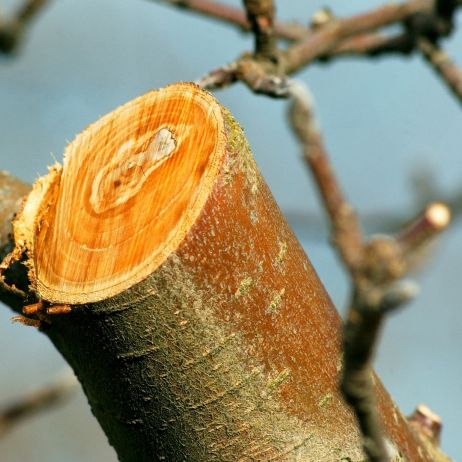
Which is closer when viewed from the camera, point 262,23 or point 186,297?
point 186,297

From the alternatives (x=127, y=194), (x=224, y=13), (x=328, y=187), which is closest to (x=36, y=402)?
(x=224, y=13)

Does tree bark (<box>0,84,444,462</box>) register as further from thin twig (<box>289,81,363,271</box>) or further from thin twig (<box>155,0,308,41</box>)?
thin twig (<box>155,0,308,41</box>)

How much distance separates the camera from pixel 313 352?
917 millimetres

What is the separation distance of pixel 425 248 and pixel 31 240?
55cm

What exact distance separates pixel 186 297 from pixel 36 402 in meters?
0.87

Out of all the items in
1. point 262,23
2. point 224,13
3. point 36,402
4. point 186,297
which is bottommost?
point 186,297

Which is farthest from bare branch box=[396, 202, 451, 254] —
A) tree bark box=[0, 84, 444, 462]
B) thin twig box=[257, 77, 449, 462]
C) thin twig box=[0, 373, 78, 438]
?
thin twig box=[0, 373, 78, 438]

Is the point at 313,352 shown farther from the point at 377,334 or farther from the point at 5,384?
the point at 5,384

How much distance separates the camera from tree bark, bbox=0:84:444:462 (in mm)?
843

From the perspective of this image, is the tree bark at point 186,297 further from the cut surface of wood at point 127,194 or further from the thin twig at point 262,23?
the thin twig at point 262,23

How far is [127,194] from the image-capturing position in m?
0.89

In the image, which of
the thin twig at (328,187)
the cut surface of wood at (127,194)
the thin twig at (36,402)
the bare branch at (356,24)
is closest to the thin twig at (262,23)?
the bare branch at (356,24)

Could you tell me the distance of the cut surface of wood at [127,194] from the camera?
845 mm

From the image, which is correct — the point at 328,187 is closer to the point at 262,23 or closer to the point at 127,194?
the point at 127,194
